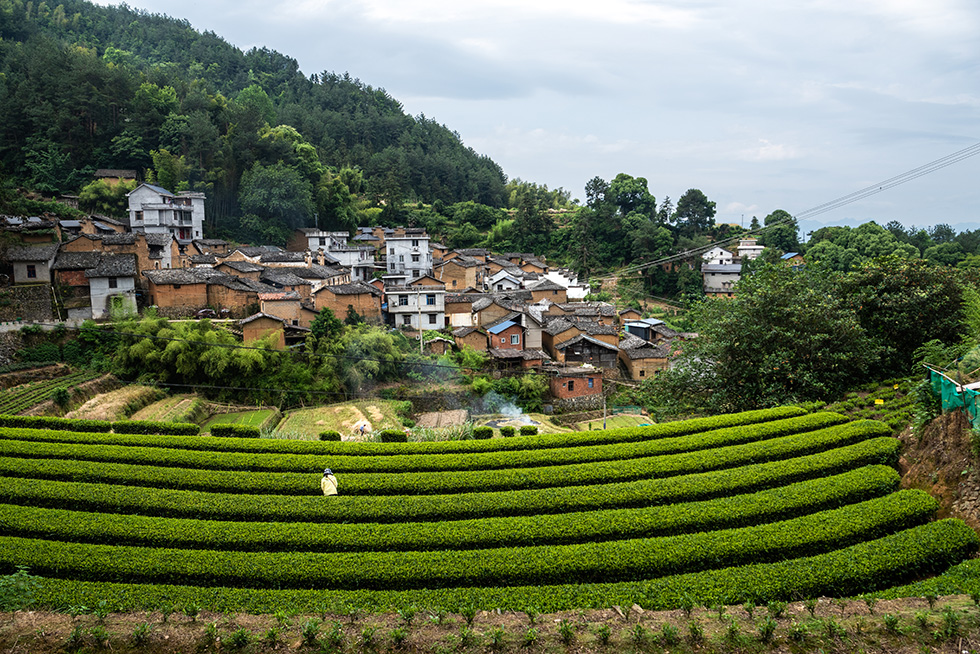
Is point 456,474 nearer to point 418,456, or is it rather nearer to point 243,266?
point 418,456

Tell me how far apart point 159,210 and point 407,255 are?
17542 mm

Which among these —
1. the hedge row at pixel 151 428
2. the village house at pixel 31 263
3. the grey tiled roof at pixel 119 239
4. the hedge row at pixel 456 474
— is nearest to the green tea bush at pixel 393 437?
the hedge row at pixel 456 474

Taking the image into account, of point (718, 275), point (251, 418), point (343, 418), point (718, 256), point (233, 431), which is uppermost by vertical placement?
point (718, 256)

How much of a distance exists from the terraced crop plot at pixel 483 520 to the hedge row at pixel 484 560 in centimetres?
3

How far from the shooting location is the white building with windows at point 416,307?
35.3 m

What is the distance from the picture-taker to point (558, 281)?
48.8 metres

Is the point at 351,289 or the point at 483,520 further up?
the point at 351,289

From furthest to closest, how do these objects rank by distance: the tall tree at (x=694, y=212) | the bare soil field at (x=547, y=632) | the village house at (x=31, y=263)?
the tall tree at (x=694, y=212) < the village house at (x=31, y=263) < the bare soil field at (x=547, y=632)

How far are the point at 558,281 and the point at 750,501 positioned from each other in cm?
3945

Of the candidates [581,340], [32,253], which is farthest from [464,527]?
[32,253]

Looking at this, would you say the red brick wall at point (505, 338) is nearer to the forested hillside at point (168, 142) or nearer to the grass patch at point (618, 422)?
the grass patch at point (618, 422)

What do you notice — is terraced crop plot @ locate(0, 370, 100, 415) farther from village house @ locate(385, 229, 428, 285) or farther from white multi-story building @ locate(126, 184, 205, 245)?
village house @ locate(385, 229, 428, 285)

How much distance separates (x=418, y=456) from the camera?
1277 cm

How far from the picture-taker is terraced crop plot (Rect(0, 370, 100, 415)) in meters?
20.7
